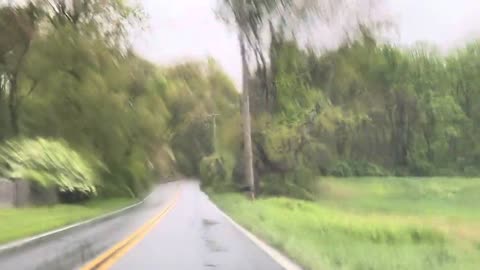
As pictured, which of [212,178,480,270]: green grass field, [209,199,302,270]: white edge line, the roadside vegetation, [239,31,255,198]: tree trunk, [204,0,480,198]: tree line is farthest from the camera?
[204,0,480,198]: tree line

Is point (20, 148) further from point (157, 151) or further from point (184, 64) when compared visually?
point (184, 64)

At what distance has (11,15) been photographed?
3772 centimetres

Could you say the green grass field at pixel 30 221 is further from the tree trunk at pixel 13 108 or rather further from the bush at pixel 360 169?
the bush at pixel 360 169

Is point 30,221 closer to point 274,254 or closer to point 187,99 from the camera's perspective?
point 274,254

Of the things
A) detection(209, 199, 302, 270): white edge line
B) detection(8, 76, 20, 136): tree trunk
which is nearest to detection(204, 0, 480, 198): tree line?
detection(8, 76, 20, 136): tree trunk

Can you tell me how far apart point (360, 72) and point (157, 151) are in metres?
16.6

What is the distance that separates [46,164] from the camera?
32875 millimetres

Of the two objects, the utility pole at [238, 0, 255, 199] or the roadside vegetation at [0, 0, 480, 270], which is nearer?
the roadside vegetation at [0, 0, 480, 270]

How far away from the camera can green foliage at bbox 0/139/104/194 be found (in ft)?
104

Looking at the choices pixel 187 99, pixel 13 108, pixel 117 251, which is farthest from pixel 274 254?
pixel 187 99

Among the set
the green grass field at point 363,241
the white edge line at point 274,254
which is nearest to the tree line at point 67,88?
the green grass field at point 363,241

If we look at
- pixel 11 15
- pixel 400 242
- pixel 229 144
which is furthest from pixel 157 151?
pixel 400 242

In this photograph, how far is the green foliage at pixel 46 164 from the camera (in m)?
31.6

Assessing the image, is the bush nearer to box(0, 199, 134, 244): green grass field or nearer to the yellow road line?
box(0, 199, 134, 244): green grass field
